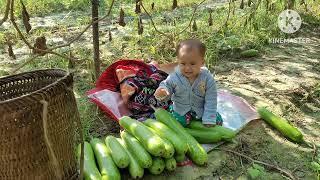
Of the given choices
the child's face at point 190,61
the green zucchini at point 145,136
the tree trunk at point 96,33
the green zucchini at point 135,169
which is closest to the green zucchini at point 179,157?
the green zucchini at point 145,136

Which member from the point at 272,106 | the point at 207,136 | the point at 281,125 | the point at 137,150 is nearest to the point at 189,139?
the point at 207,136

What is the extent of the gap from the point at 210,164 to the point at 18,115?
2.09 metres

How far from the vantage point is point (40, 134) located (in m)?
3.05

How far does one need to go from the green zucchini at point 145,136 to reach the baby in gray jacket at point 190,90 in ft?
1.56

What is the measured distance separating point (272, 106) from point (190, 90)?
138 centimetres

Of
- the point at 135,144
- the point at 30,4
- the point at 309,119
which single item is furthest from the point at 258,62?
the point at 30,4

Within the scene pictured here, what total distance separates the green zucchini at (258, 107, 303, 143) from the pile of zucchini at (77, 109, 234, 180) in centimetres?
107

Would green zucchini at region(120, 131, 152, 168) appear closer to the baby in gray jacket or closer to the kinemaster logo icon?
the baby in gray jacket

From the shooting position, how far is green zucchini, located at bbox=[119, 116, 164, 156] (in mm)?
3771

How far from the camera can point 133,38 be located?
311 inches

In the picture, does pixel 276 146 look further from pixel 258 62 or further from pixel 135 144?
pixel 258 62

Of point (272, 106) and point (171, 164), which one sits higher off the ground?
point (272, 106)

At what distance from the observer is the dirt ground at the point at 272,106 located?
4172mm

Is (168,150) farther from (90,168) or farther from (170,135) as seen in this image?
(90,168)
